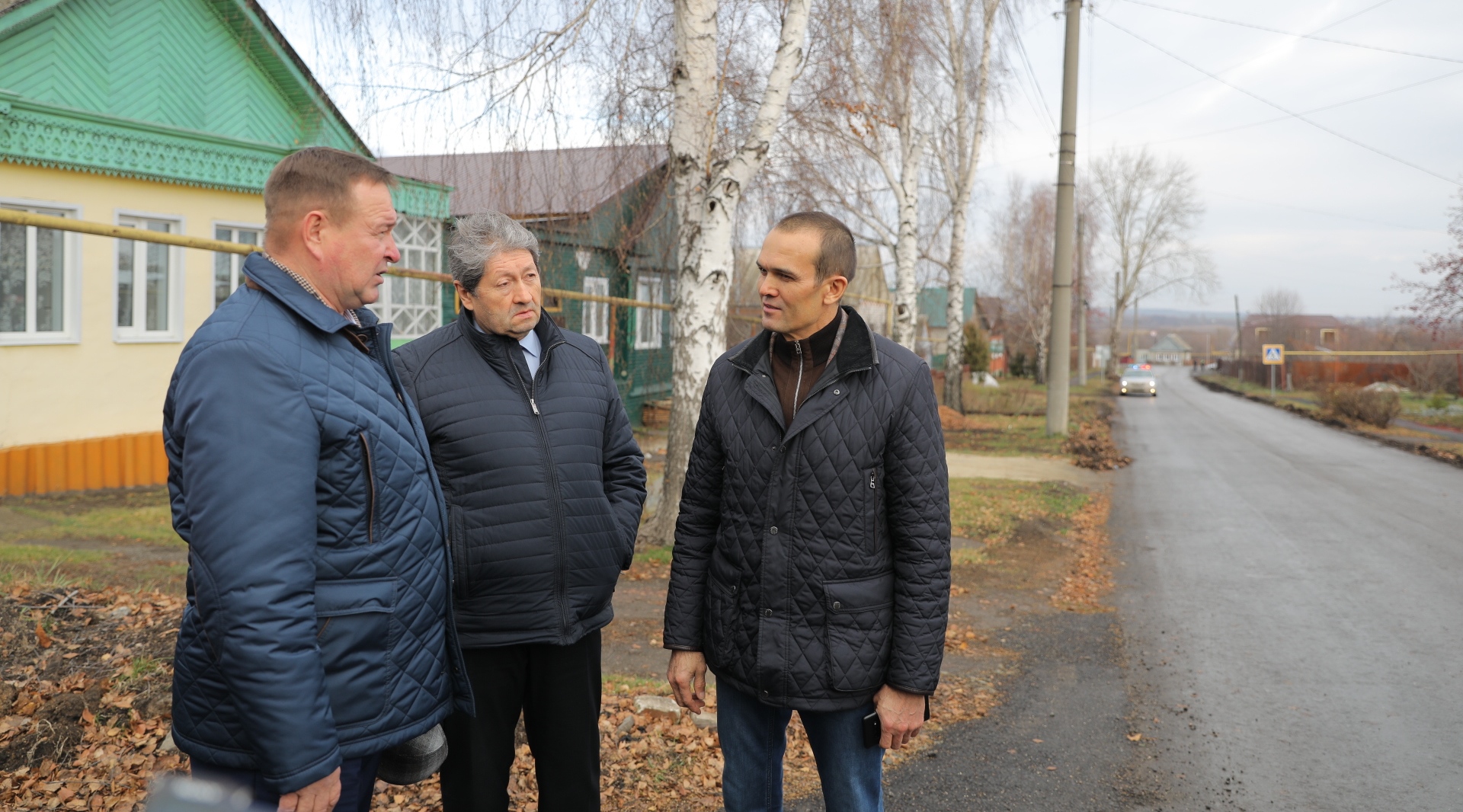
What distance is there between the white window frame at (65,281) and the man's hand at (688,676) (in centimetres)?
1087

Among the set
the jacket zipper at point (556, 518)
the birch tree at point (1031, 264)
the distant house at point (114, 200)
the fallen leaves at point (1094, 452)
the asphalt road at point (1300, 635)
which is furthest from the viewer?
the birch tree at point (1031, 264)

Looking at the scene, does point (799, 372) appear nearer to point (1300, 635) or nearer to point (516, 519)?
point (516, 519)

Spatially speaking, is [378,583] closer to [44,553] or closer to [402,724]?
[402,724]

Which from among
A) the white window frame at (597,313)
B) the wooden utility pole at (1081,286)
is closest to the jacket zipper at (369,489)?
the white window frame at (597,313)

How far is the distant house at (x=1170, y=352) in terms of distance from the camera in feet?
493

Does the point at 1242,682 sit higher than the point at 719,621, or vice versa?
the point at 719,621

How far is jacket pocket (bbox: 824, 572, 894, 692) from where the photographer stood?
104 inches

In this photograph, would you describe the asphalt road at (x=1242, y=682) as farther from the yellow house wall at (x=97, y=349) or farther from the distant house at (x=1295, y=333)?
the distant house at (x=1295, y=333)

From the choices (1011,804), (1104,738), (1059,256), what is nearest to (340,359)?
(1011,804)

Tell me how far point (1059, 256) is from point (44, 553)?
18.0 metres

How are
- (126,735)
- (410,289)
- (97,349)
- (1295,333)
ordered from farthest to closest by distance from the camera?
1. (1295,333)
2. (410,289)
3. (97,349)
4. (126,735)

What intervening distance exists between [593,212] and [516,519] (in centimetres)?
671

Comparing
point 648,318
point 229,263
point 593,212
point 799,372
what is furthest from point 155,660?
point 648,318

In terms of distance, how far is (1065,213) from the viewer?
20.3m
